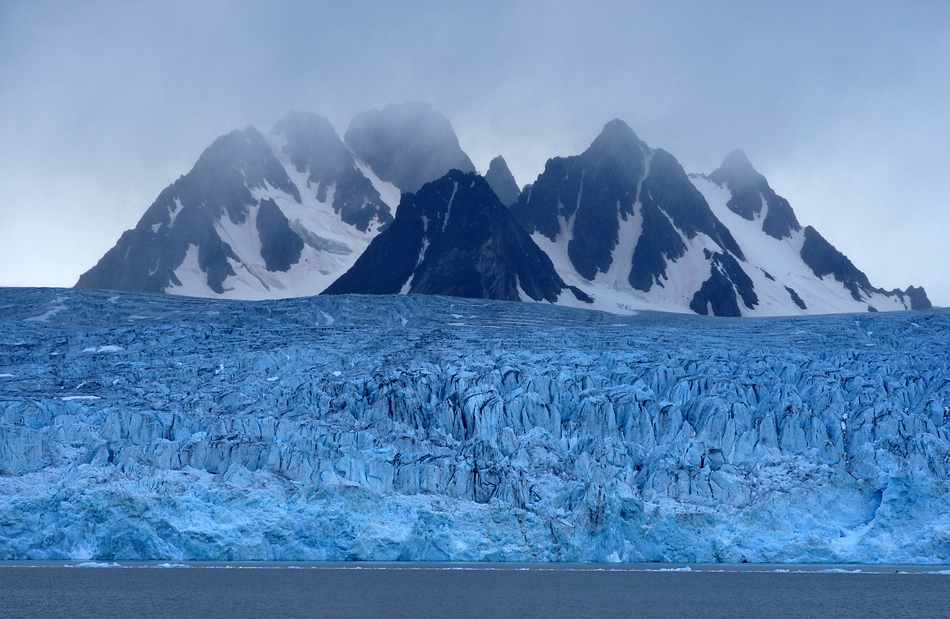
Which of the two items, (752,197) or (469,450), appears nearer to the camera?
(469,450)

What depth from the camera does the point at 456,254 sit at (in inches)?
3964

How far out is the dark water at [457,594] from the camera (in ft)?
81.7

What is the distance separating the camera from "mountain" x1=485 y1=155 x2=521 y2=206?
136 meters

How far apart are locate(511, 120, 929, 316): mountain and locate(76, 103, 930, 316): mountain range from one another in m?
0.24

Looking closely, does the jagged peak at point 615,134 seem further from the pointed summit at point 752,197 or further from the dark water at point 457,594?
the dark water at point 457,594

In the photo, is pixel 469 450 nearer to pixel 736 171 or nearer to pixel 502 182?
pixel 502 182

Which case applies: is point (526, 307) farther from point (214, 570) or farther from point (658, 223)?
point (658, 223)

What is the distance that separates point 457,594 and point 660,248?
96.6m

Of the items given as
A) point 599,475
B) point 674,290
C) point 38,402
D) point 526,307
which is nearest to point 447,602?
point 599,475

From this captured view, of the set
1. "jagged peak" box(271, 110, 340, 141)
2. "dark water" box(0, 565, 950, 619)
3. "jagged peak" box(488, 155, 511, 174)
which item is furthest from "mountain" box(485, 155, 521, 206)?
"dark water" box(0, 565, 950, 619)

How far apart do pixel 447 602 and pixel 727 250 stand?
106 metres

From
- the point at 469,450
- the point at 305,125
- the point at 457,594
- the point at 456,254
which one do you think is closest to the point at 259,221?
the point at 305,125

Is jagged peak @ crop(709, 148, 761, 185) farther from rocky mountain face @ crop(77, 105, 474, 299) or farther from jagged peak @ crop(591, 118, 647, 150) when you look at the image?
rocky mountain face @ crop(77, 105, 474, 299)

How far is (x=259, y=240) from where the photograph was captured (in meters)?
126
